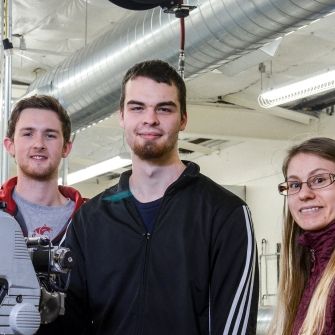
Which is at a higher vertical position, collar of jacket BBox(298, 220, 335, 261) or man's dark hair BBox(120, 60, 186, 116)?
man's dark hair BBox(120, 60, 186, 116)

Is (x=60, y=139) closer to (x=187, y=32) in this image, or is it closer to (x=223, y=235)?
(x=223, y=235)

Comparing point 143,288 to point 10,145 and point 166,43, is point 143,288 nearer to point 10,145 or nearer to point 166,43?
point 10,145

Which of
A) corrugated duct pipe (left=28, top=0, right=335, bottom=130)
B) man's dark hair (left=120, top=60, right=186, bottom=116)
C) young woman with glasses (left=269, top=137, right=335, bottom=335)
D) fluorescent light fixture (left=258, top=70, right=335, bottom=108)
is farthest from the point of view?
fluorescent light fixture (left=258, top=70, right=335, bottom=108)

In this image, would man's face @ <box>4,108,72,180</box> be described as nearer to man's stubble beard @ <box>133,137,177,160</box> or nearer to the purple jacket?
man's stubble beard @ <box>133,137,177,160</box>

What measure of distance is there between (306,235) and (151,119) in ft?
1.55

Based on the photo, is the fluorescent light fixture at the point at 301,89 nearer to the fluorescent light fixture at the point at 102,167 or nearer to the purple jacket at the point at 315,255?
the fluorescent light fixture at the point at 102,167

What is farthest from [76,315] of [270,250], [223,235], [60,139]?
[270,250]

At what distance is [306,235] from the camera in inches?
64.6

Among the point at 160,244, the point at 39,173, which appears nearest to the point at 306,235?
the point at 160,244

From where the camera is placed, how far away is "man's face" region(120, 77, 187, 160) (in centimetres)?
162

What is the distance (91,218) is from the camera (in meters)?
1.72

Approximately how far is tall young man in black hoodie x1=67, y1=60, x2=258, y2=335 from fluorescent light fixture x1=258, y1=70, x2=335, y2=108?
2824 mm

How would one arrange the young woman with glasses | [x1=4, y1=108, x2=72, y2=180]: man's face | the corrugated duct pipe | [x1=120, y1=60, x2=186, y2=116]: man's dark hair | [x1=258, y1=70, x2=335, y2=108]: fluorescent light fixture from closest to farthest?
the young woman with glasses → [x1=120, y1=60, x2=186, y2=116]: man's dark hair → [x1=4, y1=108, x2=72, y2=180]: man's face → the corrugated duct pipe → [x1=258, y1=70, x2=335, y2=108]: fluorescent light fixture

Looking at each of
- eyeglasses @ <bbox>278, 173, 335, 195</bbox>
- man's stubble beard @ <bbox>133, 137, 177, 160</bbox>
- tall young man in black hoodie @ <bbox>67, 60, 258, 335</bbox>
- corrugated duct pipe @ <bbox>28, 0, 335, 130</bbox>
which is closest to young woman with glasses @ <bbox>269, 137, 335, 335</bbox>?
→ eyeglasses @ <bbox>278, 173, 335, 195</bbox>
